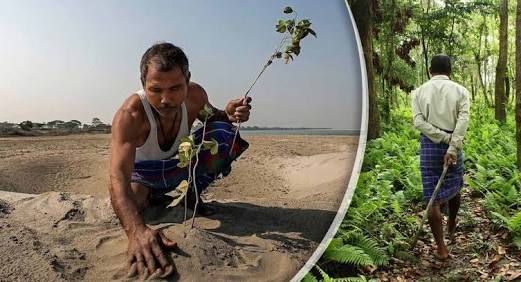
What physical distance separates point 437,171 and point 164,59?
411cm

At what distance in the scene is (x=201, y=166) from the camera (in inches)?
47.8

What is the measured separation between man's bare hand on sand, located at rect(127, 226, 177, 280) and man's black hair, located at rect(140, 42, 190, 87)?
28cm

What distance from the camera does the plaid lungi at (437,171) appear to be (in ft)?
15.5

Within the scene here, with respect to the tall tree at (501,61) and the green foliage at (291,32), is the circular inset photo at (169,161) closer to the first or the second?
the green foliage at (291,32)

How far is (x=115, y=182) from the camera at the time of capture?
1085 millimetres

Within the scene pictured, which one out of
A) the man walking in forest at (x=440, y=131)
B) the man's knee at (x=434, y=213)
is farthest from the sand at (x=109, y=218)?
the man's knee at (x=434, y=213)

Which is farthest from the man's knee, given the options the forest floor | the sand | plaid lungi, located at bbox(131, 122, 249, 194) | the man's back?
plaid lungi, located at bbox(131, 122, 249, 194)

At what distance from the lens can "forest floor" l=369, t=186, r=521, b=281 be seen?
167 inches

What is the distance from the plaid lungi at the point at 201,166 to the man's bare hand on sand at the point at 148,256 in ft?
0.38

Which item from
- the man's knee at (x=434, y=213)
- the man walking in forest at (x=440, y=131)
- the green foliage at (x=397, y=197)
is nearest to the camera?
the green foliage at (x=397, y=197)

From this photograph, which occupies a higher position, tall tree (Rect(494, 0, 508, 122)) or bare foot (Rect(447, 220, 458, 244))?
tall tree (Rect(494, 0, 508, 122))

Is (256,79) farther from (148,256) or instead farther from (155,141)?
(148,256)

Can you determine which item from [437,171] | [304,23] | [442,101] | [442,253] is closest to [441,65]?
[442,101]

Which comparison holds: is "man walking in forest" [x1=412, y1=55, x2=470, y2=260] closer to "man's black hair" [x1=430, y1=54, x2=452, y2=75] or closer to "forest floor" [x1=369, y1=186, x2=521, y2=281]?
"man's black hair" [x1=430, y1=54, x2=452, y2=75]
